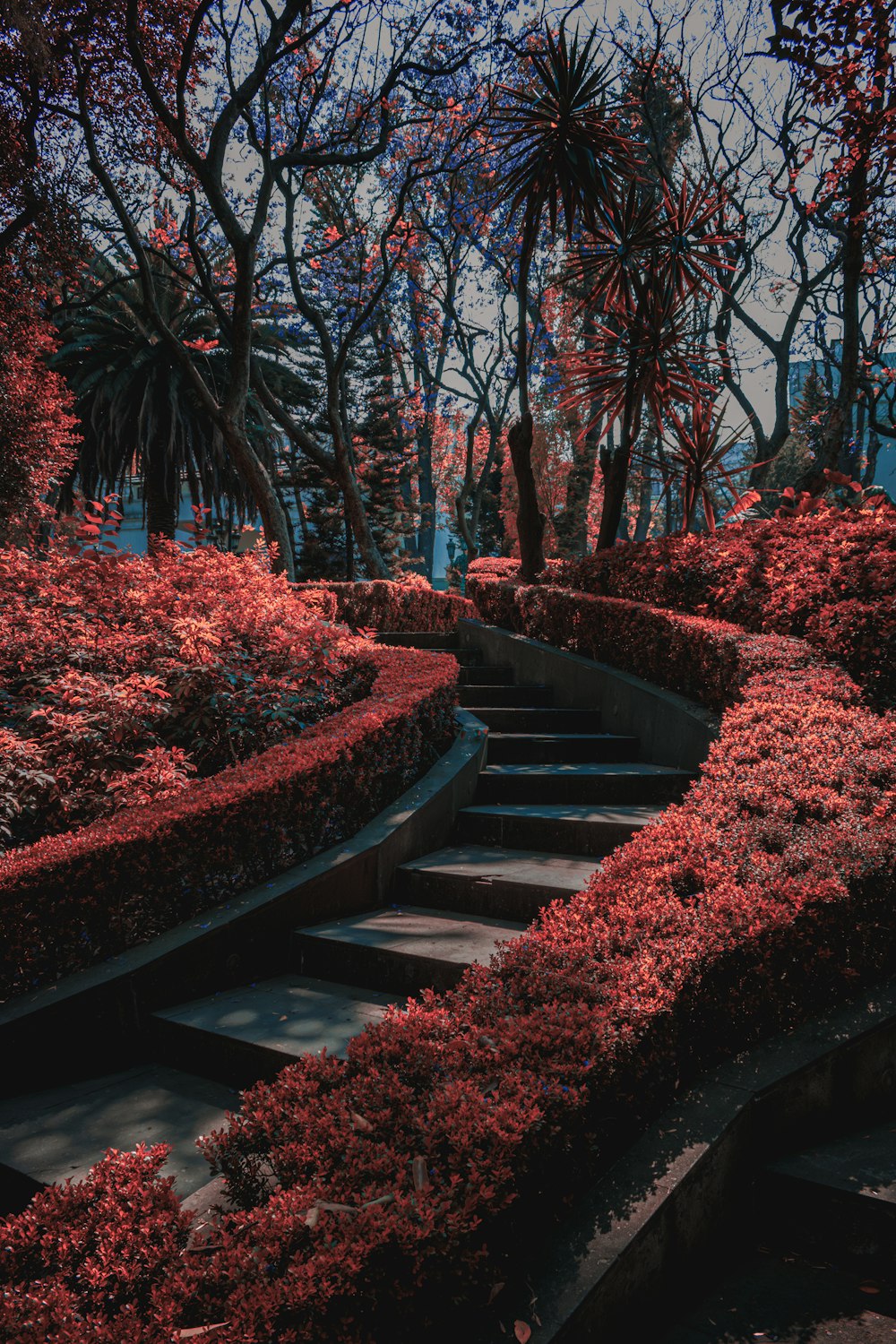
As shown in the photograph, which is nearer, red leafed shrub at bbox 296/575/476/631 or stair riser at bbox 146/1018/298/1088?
stair riser at bbox 146/1018/298/1088

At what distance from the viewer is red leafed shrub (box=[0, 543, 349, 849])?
14.3 feet

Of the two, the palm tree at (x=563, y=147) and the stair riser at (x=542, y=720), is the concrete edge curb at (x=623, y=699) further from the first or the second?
the palm tree at (x=563, y=147)

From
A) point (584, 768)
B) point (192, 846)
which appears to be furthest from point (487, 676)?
point (192, 846)

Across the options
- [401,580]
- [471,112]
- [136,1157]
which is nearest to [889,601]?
[136,1157]

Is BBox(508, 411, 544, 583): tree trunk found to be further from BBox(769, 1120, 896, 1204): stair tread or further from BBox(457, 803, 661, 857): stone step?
BBox(769, 1120, 896, 1204): stair tread

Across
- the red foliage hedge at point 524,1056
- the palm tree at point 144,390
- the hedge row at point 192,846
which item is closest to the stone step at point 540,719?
the hedge row at point 192,846

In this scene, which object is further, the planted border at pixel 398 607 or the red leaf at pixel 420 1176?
the planted border at pixel 398 607

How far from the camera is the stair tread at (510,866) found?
421cm

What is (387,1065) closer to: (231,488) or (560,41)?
(560,41)

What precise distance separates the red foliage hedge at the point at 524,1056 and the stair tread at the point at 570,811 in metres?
1.28

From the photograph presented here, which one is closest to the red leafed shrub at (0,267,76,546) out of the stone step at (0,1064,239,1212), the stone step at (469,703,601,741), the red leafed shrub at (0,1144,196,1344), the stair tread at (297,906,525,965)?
the stone step at (469,703,601,741)

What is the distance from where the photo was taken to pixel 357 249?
760 inches

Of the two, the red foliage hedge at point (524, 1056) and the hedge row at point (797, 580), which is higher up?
the hedge row at point (797, 580)

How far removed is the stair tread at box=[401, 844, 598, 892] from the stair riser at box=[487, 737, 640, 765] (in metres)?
1.44
